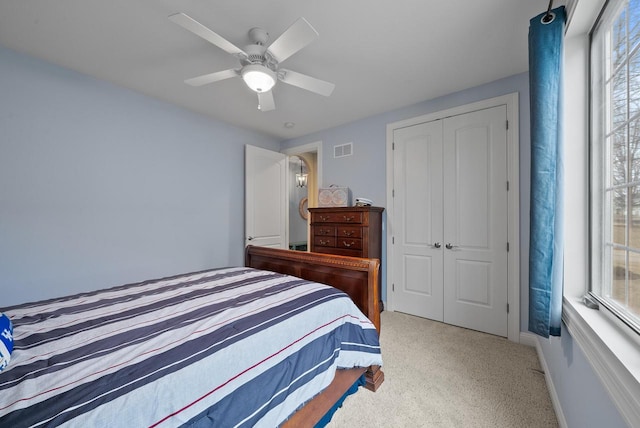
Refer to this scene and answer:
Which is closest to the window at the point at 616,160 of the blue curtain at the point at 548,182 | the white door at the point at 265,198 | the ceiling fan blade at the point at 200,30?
the blue curtain at the point at 548,182

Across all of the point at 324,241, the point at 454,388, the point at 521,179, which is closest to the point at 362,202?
the point at 324,241

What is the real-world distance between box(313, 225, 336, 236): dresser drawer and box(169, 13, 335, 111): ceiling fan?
5.59ft

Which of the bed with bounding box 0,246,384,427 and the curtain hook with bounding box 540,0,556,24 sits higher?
the curtain hook with bounding box 540,0,556,24

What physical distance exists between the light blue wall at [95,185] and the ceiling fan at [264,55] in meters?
1.37

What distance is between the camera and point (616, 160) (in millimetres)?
1116

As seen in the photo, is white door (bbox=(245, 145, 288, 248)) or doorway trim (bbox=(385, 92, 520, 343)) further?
white door (bbox=(245, 145, 288, 248))

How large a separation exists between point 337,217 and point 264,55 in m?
1.91

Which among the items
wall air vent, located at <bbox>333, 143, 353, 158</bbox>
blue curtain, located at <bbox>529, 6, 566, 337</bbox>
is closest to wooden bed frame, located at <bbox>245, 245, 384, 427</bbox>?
blue curtain, located at <bbox>529, 6, 566, 337</bbox>

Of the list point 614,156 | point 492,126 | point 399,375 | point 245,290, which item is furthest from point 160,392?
point 492,126

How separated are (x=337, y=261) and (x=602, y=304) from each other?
1374 mm

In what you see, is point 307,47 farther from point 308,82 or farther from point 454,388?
point 454,388

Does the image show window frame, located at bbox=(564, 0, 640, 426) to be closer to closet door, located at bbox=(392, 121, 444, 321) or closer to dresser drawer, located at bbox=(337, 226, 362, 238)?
closet door, located at bbox=(392, 121, 444, 321)

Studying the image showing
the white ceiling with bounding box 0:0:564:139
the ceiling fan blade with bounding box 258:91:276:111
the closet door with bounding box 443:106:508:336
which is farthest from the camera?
the closet door with bounding box 443:106:508:336

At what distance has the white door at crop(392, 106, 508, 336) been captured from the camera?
98.2 inches
